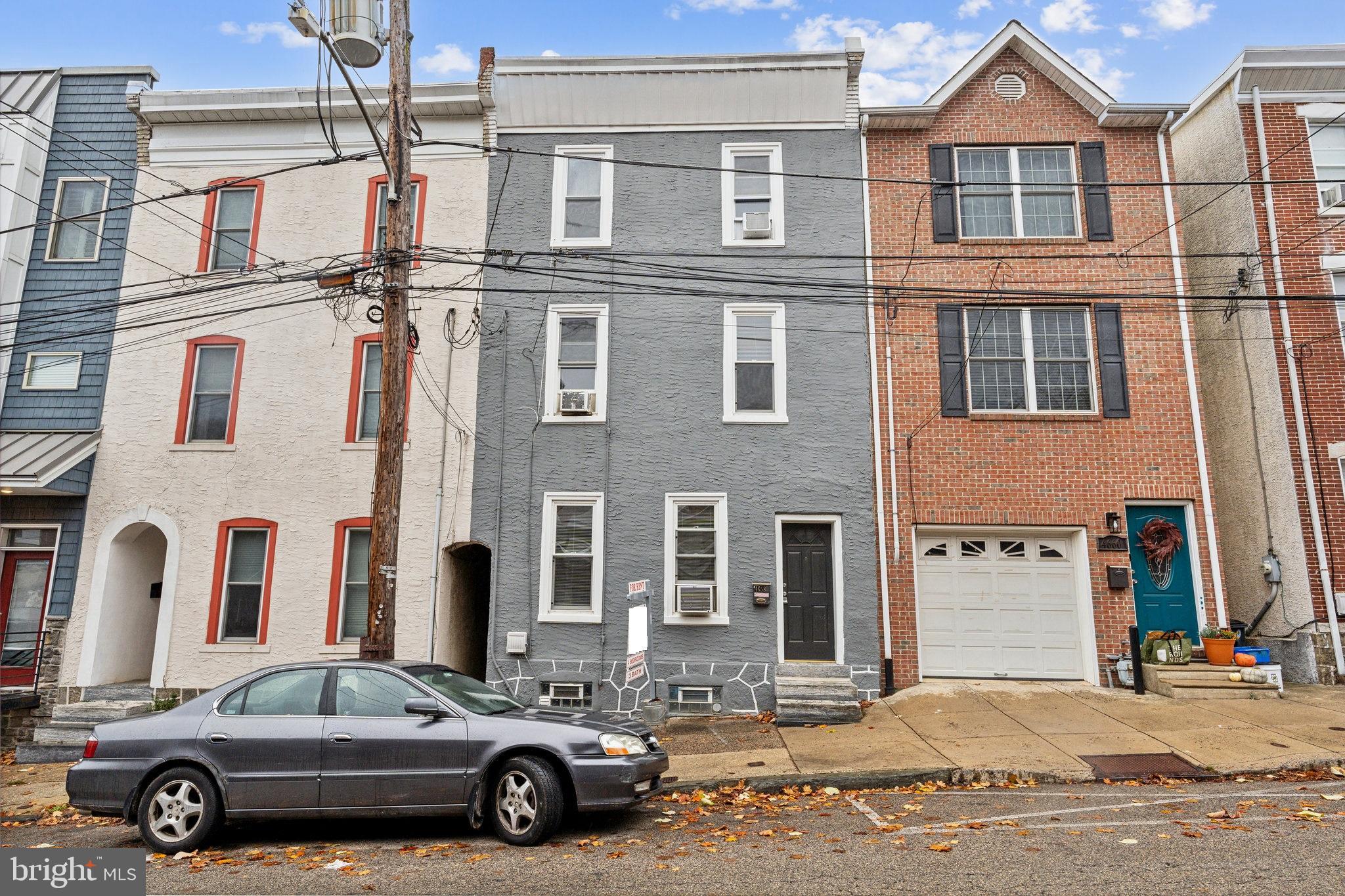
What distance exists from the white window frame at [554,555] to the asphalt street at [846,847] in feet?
16.5

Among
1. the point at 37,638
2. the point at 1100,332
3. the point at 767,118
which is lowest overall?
the point at 37,638

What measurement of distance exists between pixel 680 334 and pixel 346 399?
17.7 feet

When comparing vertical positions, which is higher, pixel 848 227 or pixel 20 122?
pixel 20 122

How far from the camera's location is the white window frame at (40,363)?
1389 cm

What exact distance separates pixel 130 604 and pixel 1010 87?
16644mm

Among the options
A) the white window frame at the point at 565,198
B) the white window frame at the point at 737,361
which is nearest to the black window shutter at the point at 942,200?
the white window frame at the point at 737,361

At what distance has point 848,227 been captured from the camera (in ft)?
44.7

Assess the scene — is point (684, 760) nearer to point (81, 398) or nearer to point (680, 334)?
point (680, 334)

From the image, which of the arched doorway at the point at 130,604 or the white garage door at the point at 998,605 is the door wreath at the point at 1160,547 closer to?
the white garage door at the point at 998,605

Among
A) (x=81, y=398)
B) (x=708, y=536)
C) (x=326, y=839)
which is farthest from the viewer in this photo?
(x=81, y=398)

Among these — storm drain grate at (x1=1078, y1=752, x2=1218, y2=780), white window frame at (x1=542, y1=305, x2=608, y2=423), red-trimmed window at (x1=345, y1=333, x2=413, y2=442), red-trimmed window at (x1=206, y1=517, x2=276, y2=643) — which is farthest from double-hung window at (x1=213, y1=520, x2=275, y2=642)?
storm drain grate at (x1=1078, y1=752, x2=1218, y2=780)

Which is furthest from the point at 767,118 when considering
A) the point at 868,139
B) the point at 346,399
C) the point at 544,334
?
the point at 346,399

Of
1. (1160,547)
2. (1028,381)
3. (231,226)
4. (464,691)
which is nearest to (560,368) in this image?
(231,226)

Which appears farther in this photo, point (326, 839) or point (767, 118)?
point (767, 118)
